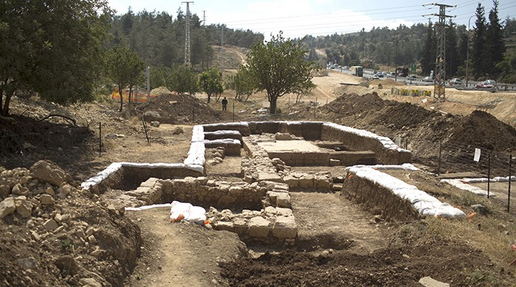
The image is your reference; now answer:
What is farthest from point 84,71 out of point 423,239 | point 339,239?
point 423,239

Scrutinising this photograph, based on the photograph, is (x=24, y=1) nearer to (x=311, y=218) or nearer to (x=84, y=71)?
(x=84, y=71)

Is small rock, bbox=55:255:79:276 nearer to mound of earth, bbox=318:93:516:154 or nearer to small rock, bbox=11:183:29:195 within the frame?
small rock, bbox=11:183:29:195

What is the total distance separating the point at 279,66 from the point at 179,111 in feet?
22.8

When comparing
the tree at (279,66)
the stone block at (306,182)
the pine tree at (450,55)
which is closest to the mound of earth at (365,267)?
the stone block at (306,182)

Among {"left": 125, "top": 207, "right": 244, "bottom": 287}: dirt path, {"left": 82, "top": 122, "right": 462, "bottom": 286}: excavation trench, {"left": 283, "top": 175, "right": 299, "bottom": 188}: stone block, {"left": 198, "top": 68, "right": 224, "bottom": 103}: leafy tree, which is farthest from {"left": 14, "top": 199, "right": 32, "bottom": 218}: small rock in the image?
{"left": 198, "top": 68, "right": 224, "bottom": 103}: leafy tree

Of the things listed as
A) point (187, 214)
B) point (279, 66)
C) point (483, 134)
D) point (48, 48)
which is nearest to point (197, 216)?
point (187, 214)

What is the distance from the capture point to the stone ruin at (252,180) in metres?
8.73

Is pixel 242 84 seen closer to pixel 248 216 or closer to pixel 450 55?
pixel 248 216

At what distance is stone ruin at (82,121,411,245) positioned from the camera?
873 centimetres

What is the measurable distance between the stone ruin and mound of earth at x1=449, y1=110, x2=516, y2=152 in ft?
8.85

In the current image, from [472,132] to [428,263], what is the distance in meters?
12.6

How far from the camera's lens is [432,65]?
68250mm

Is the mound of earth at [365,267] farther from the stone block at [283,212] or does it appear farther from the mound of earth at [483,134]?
the mound of earth at [483,134]

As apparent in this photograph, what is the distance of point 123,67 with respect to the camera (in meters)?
26.6
